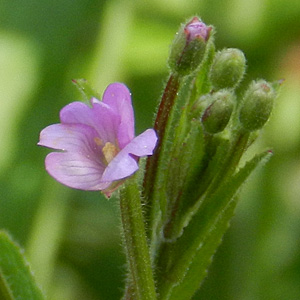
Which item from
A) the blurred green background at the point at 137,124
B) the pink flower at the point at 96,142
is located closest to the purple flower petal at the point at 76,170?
the pink flower at the point at 96,142

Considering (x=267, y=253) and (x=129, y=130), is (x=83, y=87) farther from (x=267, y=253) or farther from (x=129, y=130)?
(x=267, y=253)

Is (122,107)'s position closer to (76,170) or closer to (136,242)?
(76,170)

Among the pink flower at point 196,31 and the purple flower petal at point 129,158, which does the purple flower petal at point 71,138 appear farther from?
the pink flower at point 196,31

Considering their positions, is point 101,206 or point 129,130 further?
point 101,206

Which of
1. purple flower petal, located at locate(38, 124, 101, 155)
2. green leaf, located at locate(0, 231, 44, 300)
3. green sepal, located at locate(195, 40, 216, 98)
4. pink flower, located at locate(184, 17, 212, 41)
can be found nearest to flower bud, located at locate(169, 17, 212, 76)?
pink flower, located at locate(184, 17, 212, 41)

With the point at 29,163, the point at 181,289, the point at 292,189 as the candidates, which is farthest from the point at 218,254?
the point at 181,289

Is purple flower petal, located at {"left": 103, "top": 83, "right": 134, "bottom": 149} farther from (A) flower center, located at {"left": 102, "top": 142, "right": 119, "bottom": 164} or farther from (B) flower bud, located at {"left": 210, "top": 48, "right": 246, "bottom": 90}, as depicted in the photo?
(B) flower bud, located at {"left": 210, "top": 48, "right": 246, "bottom": 90}
